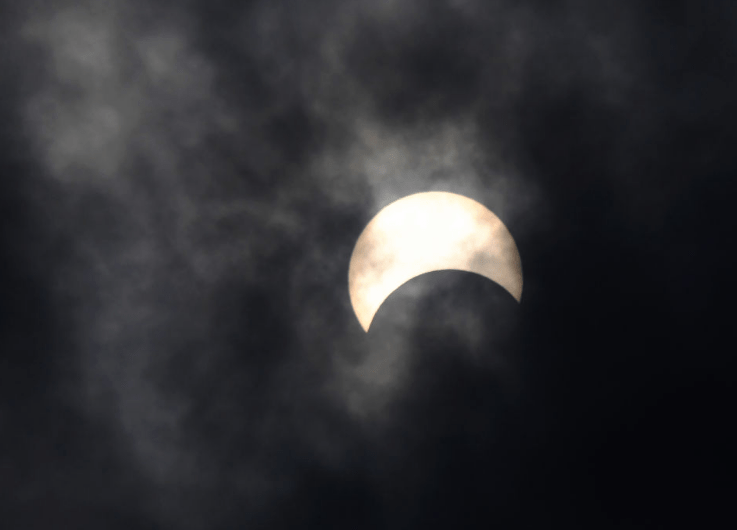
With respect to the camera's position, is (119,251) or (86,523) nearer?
(86,523)

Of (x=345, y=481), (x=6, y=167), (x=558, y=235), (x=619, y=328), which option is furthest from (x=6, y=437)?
(x=619, y=328)

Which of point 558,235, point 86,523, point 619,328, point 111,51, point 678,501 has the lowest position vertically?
point 678,501

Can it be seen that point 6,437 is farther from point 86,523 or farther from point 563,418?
point 563,418

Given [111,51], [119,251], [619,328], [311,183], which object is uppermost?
[111,51]

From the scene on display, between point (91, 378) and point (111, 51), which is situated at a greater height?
point (111, 51)

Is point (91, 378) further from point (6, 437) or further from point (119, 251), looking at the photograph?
point (119, 251)

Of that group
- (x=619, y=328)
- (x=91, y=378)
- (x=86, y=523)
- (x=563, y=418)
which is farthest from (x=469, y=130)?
(x=86, y=523)
